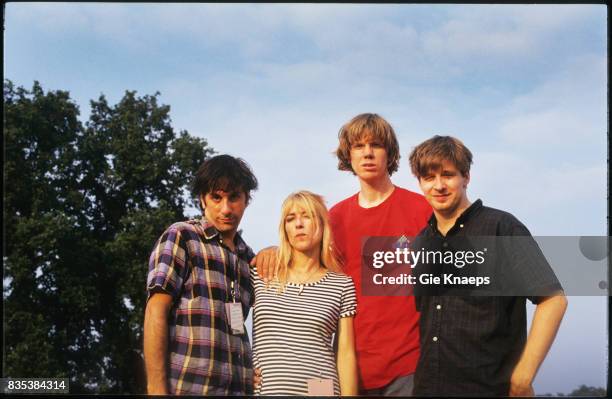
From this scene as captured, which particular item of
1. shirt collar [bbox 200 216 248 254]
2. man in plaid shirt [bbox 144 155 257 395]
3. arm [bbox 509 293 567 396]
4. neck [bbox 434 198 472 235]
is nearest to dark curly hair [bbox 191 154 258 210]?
man in plaid shirt [bbox 144 155 257 395]

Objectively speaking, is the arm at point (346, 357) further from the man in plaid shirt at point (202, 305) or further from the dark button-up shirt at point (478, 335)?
the man in plaid shirt at point (202, 305)

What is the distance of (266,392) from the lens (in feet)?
9.75

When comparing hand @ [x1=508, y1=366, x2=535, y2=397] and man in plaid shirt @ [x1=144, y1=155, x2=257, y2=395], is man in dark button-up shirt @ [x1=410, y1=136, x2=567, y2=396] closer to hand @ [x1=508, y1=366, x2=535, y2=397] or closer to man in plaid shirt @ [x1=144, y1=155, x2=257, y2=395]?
hand @ [x1=508, y1=366, x2=535, y2=397]

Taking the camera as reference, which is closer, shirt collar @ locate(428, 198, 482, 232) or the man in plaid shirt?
the man in plaid shirt

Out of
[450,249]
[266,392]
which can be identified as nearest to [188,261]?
[266,392]

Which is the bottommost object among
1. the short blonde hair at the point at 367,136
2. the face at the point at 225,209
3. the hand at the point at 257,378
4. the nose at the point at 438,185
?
the hand at the point at 257,378

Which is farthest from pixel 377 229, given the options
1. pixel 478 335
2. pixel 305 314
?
pixel 478 335

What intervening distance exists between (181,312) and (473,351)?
1.18 metres

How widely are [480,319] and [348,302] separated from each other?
0.54 meters

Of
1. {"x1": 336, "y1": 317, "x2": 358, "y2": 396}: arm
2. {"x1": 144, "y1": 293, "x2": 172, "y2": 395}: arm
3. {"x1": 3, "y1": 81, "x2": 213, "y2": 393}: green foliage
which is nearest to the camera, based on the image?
{"x1": 144, "y1": 293, "x2": 172, "y2": 395}: arm

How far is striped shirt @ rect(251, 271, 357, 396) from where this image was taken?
2934mm

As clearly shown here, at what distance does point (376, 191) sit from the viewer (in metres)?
3.18

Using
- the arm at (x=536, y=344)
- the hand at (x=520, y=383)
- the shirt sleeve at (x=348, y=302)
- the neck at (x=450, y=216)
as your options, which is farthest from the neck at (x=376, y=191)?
the hand at (x=520, y=383)

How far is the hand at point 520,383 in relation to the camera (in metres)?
2.90
